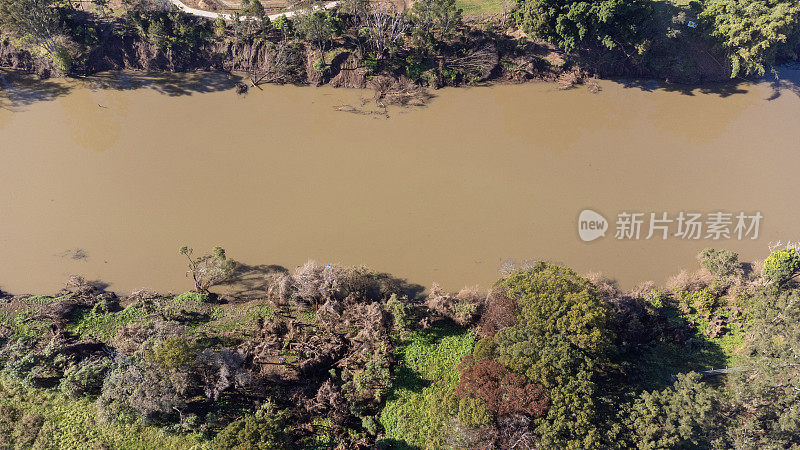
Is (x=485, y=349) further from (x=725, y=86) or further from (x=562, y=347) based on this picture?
(x=725, y=86)

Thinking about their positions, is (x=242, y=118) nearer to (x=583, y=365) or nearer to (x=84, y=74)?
(x=84, y=74)

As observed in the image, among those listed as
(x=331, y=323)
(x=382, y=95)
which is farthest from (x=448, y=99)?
(x=331, y=323)

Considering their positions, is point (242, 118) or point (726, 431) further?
point (242, 118)

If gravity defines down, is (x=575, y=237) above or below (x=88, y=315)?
above

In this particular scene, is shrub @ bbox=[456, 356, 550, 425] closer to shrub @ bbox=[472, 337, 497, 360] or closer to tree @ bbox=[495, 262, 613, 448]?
tree @ bbox=[495, 262, 613, 448]

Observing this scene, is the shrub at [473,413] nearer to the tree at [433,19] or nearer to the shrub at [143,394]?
the shrub at [143,394]

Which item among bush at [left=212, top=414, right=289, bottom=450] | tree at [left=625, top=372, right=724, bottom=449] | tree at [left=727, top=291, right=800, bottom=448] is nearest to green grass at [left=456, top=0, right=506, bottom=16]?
tree at [left=727, top=291, right=800, bottom=448]

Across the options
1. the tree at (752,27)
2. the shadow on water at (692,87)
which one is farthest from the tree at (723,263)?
the tree at (752,27)
